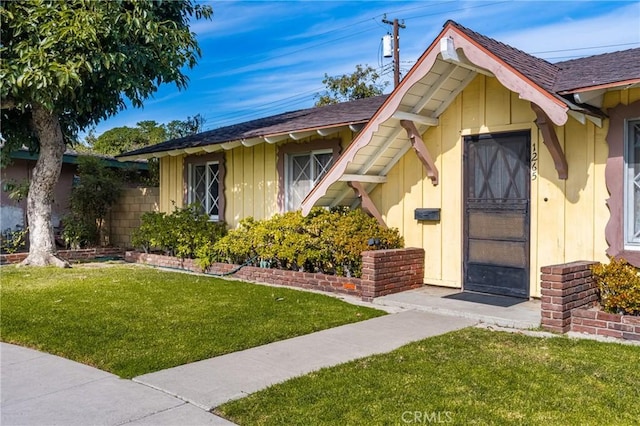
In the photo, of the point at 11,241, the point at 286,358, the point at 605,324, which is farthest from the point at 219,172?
the point at 605,324

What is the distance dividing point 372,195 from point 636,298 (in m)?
4.74

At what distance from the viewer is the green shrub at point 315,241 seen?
→ 8.45 m

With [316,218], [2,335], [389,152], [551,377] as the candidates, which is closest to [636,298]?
[551,377]

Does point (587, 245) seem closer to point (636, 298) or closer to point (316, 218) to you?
point (636, 298)

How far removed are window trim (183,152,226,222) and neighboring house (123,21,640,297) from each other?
106 inches

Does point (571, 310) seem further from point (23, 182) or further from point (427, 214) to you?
point (23, 182)

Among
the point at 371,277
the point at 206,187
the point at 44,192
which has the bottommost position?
the point at 371,277

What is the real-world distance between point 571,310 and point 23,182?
13349mm

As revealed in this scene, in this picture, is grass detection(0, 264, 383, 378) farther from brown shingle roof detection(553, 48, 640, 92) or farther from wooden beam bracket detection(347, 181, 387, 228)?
brown shingle roof detection(553, 48, 640, 92)

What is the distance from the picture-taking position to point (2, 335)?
585 centimetres

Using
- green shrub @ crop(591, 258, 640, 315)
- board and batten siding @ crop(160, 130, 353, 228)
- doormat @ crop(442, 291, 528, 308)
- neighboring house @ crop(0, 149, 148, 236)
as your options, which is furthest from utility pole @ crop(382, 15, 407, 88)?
green shrub @ crop(591, 258, 640, 315)

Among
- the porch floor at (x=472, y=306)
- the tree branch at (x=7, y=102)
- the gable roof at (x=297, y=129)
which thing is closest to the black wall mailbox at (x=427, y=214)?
the porch floor at (x=472, y=306)

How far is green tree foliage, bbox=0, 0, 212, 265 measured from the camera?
30.9 ft

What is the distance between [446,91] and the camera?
26.5 feet
